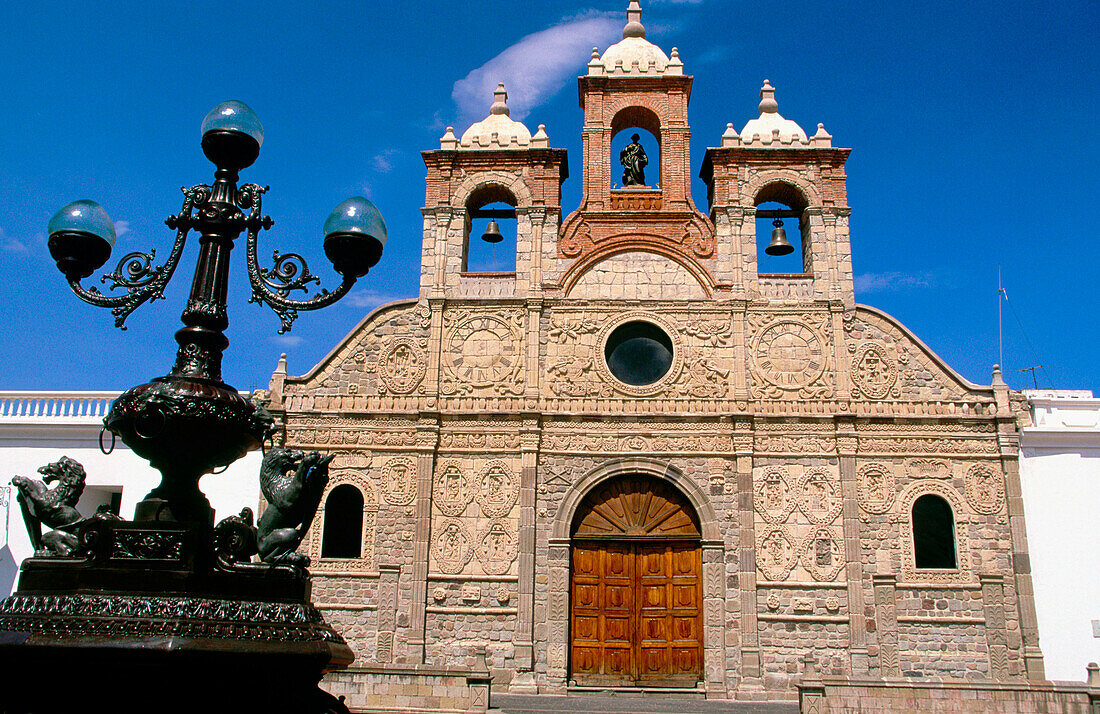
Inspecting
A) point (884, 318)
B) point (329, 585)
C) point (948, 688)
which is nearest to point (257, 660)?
point (948, 688)

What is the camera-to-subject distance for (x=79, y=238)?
6547 millimetres

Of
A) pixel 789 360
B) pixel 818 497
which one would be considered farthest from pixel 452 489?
pixel 789 360

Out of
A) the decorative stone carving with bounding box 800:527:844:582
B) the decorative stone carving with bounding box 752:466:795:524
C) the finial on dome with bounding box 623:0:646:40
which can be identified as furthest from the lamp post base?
the finial on dome with bounding box 623:0:646:40

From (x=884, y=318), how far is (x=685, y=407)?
450 centimetres

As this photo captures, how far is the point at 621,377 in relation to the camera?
1773 cm

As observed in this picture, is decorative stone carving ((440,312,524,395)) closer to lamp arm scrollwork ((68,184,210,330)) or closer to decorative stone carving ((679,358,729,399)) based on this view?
decorative stone carving ((679,358,729,399))

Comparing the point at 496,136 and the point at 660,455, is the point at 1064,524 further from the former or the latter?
the point at 496,136

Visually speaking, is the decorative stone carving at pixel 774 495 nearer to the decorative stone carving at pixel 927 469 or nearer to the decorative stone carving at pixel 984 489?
the decorative stone carving at pixel 927 469

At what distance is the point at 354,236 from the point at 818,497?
12522mm

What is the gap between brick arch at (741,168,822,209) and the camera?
1864cm

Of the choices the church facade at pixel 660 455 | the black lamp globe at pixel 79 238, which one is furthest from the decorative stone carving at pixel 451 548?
the black lamp globe at pixel 79 238

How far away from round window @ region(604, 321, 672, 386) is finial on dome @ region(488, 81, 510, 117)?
5.92m

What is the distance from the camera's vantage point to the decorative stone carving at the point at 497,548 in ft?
54.1

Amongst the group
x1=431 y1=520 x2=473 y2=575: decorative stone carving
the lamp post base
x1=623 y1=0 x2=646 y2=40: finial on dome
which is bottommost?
the lamp post base
